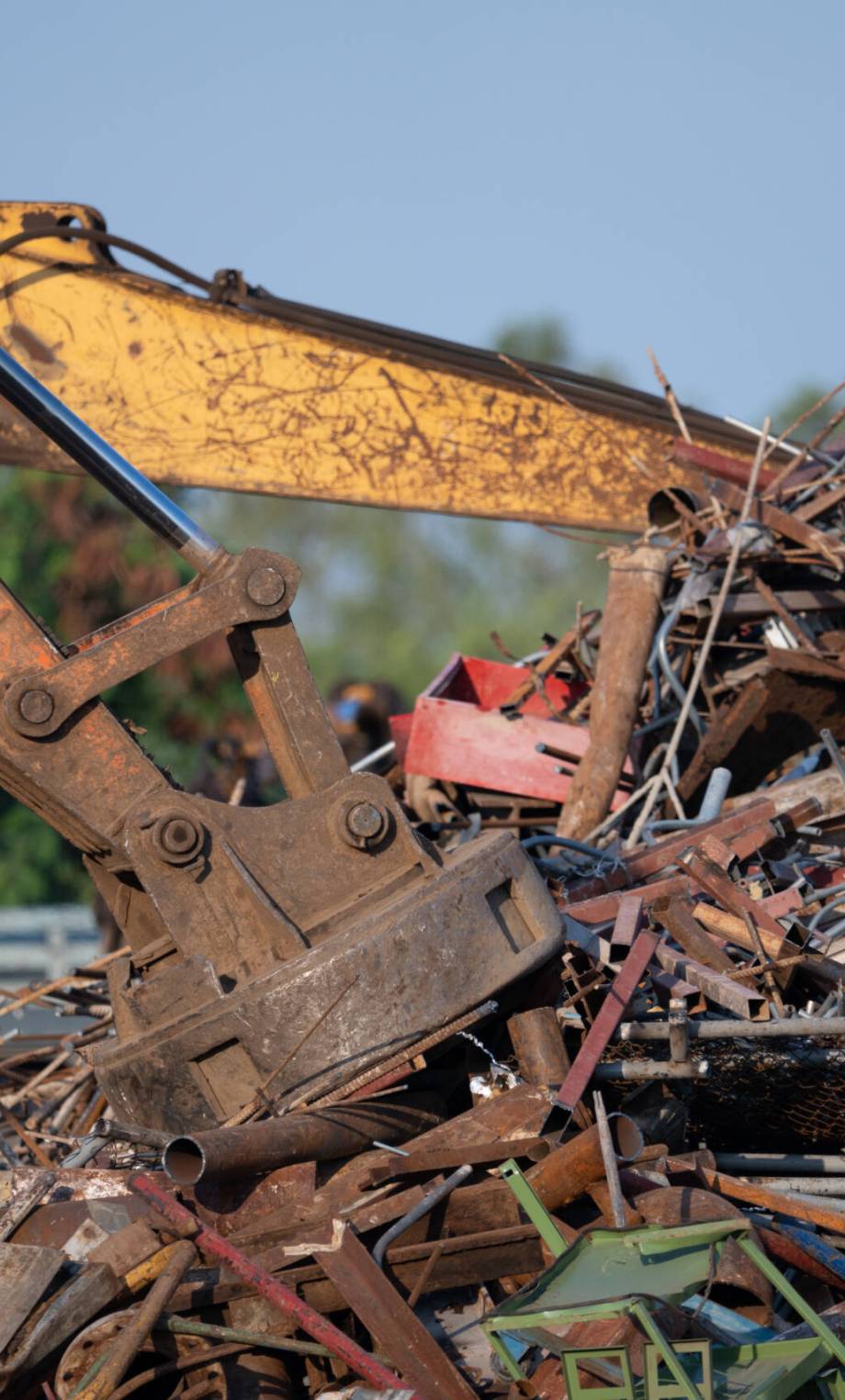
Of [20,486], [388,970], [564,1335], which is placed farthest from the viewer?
[20,486]

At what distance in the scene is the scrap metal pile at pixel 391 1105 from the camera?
138 inches

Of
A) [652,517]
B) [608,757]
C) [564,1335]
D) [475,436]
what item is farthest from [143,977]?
[652,517]

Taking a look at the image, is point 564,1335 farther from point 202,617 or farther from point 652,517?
point 652,517

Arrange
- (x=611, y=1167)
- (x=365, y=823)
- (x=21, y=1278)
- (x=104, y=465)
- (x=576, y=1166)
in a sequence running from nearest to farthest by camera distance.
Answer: (x=21, y=1278) < (x=611, y=1167) < (x=576, y=1166) < (x=365, y=823) < (x=104, y=465)

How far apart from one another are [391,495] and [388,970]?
3.38 metres

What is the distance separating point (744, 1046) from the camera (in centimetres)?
449

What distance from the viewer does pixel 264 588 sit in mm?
4398

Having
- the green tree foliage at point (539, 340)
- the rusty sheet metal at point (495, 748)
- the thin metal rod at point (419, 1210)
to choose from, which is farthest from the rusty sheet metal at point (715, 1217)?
the green tree foliage at point (539, 340)

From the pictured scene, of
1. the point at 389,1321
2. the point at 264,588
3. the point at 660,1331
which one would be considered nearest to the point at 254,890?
the point at 264,588

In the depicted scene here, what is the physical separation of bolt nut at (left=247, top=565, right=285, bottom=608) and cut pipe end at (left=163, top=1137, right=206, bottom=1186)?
1467 millimetres

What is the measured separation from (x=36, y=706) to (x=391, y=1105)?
1376mm

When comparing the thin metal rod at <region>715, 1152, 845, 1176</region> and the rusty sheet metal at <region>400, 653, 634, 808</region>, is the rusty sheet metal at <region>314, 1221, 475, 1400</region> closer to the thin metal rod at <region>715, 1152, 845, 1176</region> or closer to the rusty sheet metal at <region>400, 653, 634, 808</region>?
the thin metal rod at <region>715, 1152, 845, 1176</region>

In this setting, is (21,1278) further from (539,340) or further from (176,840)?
(539,340)

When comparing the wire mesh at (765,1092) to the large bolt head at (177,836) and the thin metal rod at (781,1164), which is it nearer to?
the thin metal rod at (781,1164)
